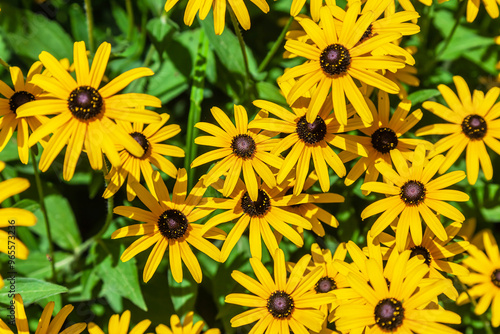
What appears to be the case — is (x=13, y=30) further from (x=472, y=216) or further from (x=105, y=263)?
(x=472, y=216)

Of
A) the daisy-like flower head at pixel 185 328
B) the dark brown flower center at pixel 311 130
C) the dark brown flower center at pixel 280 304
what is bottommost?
the daisy-like flower head at pixel 185 328

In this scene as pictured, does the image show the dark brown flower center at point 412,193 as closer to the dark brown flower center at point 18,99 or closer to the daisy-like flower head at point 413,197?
the daisy-like flower head at point 413,197

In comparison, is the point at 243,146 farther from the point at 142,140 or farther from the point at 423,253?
the point at 423,253

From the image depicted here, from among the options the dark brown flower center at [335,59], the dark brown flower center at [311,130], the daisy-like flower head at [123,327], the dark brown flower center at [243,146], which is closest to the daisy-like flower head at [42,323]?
the daisy-like flower head at [123,327]

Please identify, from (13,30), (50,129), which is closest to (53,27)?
(13,30)

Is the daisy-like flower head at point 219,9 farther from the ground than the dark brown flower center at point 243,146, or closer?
farther from the ground

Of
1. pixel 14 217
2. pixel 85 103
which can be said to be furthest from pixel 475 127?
pixel 14 217

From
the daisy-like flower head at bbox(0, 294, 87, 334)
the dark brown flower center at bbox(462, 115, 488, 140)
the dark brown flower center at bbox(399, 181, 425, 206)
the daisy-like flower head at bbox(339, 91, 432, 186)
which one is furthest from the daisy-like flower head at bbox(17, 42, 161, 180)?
the dark brown flower center at bbox(462, 115, 488, 140)
